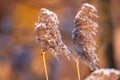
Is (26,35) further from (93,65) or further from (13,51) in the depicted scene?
(93,65)

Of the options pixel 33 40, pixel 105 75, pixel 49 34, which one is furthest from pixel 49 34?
pixel 33 40

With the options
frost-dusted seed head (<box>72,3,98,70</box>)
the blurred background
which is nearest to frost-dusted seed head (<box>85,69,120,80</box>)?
frost-dusted seed head (<box>72,3,98,70</box>)

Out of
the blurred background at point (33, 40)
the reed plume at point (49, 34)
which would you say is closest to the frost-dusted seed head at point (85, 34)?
the reed plume at point (49, 34)

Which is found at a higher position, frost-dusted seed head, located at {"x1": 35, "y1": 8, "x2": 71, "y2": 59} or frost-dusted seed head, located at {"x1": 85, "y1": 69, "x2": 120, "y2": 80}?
frost-dusted seed head, located at {"x1": 35, "y1": 8, "x2": 71, "y2": 59}

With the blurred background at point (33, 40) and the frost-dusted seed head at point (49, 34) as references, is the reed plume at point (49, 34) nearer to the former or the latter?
the frost-dusted seed head at point (49, 34)

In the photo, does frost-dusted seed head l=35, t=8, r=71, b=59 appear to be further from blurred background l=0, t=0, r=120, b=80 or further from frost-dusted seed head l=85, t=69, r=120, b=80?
blurred background l=0, t=0, r=120, b=80

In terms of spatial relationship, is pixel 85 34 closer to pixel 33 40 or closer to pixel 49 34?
pixel 49 34
